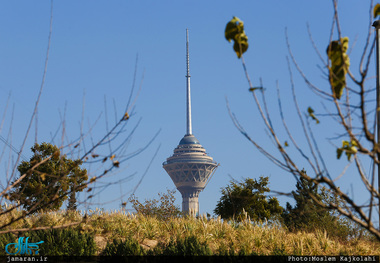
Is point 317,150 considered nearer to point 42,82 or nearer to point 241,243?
point 42,82

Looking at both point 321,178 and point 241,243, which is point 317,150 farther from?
point 241,243

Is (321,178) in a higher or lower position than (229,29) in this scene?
lower

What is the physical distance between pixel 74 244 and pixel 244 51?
12.7 metres

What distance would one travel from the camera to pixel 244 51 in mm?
6191

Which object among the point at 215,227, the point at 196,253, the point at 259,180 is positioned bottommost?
the point at 196,253

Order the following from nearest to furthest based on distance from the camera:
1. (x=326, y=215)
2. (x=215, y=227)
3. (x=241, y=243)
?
(x=241, y=243) < (x=215, y=227) < (x=326, y=215)

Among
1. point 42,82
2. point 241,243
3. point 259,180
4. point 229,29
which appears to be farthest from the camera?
point 259,180

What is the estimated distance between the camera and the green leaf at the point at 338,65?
20.4 ft

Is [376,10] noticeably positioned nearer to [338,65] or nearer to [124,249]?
[338,65]

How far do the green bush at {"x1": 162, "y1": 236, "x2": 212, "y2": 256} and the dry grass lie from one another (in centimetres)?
86

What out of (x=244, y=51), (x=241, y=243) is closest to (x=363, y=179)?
(x=244, y=51)

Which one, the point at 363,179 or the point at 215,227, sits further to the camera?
the point at 215,227

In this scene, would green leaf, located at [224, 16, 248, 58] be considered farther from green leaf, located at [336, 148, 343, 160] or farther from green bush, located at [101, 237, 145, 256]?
green bush, located at [101, 237, 145, 256]

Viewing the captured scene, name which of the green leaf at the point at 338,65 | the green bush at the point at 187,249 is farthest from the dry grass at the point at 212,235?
the green leaf at the point at 338,65
